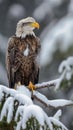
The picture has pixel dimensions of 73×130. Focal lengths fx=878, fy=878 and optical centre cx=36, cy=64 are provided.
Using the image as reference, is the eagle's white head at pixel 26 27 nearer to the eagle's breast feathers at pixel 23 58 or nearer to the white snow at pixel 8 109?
the eagle's breast feathers at pixel 23 58

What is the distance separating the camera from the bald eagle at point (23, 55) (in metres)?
8.53

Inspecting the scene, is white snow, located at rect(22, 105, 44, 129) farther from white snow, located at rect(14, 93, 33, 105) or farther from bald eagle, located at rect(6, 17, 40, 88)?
bald eagle, located at rect(6, 17, 40, 88)

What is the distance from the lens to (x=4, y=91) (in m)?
6.16

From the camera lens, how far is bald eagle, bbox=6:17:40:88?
853 centimetres

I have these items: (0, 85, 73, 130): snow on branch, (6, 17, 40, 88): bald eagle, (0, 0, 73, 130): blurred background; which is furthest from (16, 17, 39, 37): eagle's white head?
(0, 0, 73, 130): blurred background

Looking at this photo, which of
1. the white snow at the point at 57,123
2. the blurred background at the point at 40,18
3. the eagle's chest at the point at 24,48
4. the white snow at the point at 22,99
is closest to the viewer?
the white snow at the point at 22,99

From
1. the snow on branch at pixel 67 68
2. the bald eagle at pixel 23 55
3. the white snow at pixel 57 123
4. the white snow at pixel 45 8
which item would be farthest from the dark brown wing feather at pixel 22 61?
the white snow at pixel 45 8

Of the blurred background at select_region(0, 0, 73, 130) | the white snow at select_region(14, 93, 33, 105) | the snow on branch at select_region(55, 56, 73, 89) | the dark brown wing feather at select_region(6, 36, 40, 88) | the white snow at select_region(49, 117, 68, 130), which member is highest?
Result: the snow on branch at select_region(55, 56, 73, 89)

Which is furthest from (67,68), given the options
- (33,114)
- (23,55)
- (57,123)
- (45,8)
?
(45,8)

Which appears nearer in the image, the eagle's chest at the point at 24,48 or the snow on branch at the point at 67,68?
the snow on branch at the point at 67,68

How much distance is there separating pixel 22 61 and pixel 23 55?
0.28ft

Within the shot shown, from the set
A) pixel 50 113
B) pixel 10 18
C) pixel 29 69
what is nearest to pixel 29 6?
pixel 10 18

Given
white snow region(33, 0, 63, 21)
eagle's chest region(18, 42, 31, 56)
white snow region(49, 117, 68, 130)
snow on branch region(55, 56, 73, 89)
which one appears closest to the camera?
snow on branch region(55, 56, 73, 89)

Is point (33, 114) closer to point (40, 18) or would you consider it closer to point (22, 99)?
point (22, 99)
